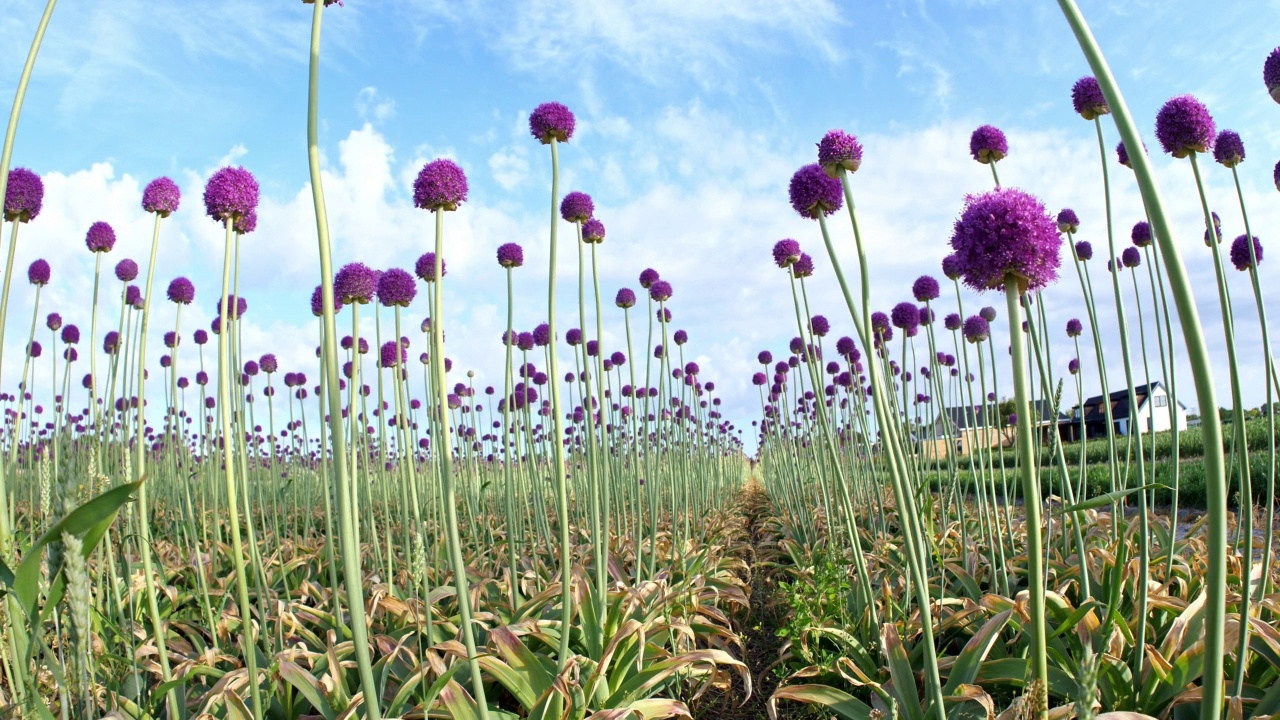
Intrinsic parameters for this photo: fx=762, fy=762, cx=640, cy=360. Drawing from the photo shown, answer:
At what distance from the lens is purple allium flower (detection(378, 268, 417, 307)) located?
3.19 metres

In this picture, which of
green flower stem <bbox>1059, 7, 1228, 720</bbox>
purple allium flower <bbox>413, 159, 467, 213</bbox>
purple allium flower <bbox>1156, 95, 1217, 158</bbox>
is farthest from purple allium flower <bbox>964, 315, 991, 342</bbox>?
green flower stem <bbox>1059, 7, 1228, 720</bbox>

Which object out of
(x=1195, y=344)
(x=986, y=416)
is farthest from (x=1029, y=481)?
(x=986, y=416)

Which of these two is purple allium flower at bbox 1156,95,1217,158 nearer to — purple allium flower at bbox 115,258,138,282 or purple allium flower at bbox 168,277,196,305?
purple allium flower at bbox 168,277,196,305

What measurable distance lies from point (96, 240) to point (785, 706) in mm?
4200

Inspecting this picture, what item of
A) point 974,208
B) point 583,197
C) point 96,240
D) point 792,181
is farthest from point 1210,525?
point 96,240

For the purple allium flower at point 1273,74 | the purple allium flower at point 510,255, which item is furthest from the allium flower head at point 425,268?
the purple allium flower at point 1273,74

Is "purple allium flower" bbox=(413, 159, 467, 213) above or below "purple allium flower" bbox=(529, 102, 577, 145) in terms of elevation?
below

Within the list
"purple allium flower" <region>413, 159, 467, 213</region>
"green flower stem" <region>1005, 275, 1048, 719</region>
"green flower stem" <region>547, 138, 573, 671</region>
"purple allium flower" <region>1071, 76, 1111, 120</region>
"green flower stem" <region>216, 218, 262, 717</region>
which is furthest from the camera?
"purple allium flower" <region>1071, 76, 1111, 120</region>

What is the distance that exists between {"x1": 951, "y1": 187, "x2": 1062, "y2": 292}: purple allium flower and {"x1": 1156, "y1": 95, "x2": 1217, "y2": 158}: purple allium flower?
6.00 ft

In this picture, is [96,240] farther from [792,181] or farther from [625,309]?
[792,181]

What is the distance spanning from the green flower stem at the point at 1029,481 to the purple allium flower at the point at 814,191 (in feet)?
4.20

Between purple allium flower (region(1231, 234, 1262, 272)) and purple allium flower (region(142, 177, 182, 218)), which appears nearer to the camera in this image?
purple allium flower (region(142, 177, 182, 218))

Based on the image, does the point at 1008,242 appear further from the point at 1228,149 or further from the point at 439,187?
the point at 1228,149

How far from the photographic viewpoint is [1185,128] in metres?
3.02
